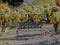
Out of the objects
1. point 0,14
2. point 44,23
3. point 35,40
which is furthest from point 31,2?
point 35,40

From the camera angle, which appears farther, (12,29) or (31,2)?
(31,2)

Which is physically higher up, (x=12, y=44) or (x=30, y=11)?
(x=30, y=11)

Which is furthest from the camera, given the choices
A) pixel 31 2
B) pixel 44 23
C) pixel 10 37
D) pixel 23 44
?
pixel 31 2

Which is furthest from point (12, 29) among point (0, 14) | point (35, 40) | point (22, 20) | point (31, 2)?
point (31, 2)

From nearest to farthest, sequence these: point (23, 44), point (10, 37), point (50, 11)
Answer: point (23, 44), point (10, 37), point (50, 11)

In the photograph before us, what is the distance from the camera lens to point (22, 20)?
1208 cm

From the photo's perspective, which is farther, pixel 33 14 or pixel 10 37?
pixel 33 14

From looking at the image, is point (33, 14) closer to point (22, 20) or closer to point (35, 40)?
point (22, 20)

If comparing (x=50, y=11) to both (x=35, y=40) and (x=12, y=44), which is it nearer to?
(x=35, y=40)

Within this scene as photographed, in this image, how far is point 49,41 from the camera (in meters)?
9.21

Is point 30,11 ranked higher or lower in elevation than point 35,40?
higher

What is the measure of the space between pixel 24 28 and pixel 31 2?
239 inches

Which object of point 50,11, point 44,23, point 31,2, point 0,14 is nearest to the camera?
point 0,14

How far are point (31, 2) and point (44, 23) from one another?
14.0 feet
